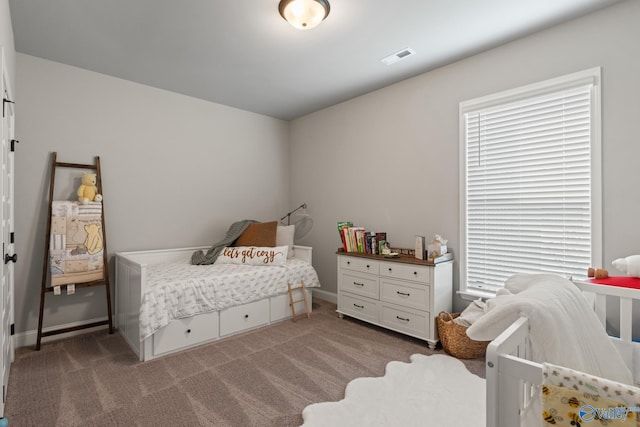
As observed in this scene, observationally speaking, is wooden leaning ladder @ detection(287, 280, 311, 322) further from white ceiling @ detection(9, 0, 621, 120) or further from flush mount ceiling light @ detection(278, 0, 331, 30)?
flush mount ceiling light @ detection(278, 0, 331, 30)

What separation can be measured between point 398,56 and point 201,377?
3.01 m

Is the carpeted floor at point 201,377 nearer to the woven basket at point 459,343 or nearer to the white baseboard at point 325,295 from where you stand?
the woven basket at point 459,343

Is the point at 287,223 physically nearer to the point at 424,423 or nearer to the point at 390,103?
the point at 390,103

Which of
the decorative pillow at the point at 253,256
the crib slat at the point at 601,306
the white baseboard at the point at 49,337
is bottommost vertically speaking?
the white baseboard at the point at 49,337

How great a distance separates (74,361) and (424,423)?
2571mm

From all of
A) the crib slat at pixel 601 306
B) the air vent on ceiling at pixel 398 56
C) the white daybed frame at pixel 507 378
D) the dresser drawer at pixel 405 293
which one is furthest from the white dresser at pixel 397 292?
the air vent on ceiling at pixel 398 56

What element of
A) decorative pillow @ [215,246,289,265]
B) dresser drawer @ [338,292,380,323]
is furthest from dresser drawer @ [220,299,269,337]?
dresser drawer @ [338,292,380,323]

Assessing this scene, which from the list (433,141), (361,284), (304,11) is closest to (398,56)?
(433,141)

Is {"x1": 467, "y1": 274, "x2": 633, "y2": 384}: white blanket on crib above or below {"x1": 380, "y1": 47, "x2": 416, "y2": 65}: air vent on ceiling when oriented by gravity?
below

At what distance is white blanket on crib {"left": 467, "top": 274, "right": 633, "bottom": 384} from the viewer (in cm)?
98

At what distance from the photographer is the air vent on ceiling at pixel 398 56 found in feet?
8.66

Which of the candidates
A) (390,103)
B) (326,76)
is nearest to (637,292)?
(390,103)

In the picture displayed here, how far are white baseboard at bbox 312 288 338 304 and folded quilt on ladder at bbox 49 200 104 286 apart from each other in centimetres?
244

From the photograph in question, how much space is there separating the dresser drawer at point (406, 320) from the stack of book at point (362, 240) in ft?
1.93
